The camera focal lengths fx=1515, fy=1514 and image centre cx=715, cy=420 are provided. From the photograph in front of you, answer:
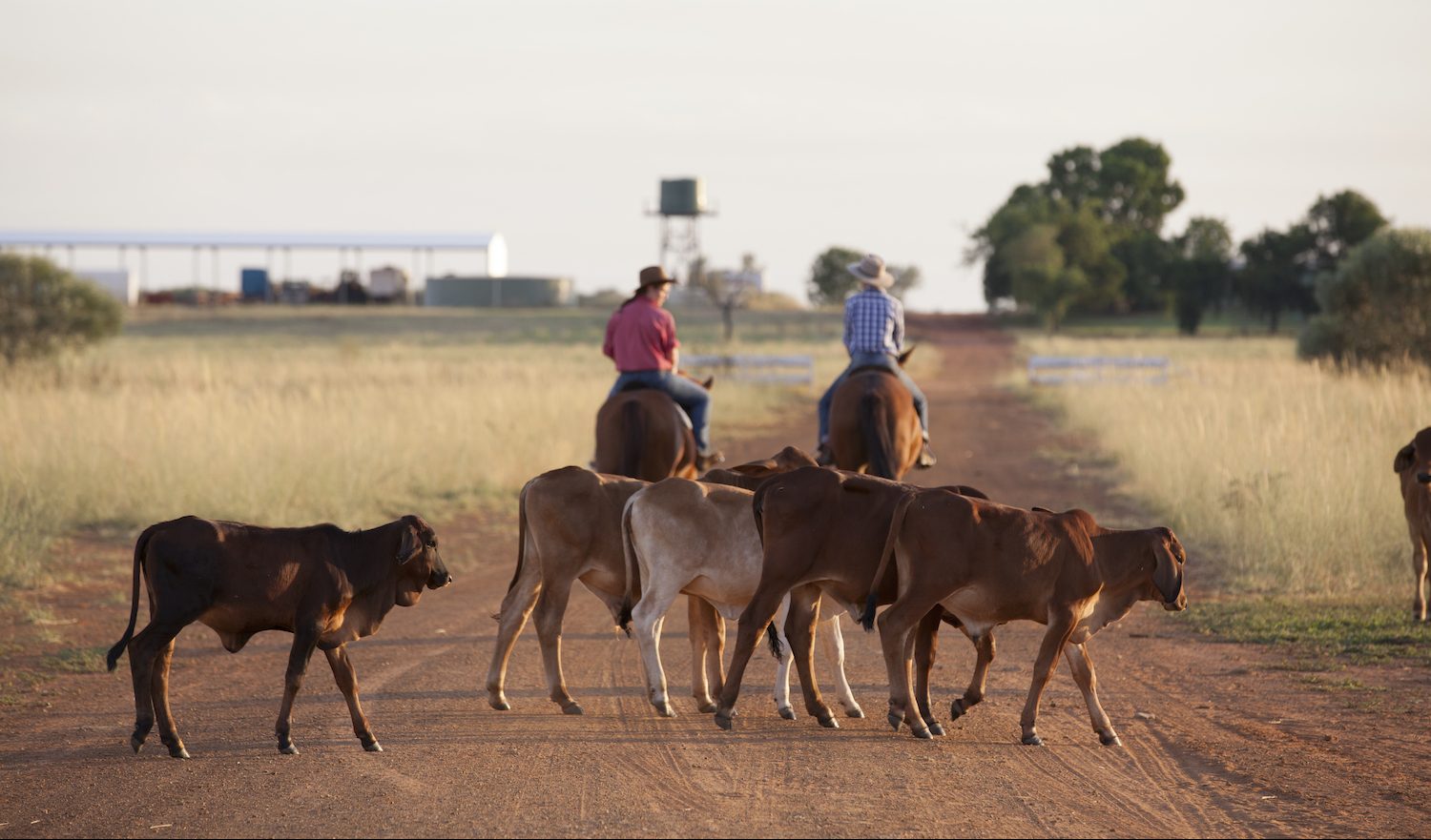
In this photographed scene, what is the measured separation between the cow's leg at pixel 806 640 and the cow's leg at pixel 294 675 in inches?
90.9

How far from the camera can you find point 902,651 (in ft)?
23.8

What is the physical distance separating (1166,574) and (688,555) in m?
2.36

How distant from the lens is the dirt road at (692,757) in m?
5.96

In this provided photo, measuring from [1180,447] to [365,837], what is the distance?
14.5 metres

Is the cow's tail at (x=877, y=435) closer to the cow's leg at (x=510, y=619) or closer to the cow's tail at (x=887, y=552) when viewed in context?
the cow's leg at (x=510, y=619)

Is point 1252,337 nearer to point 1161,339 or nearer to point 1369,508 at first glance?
point 1161,339

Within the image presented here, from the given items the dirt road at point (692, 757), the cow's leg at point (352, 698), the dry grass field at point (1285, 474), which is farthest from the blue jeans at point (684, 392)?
the cow's leg at point (352, 698)

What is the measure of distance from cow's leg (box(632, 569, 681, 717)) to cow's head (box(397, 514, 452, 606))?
101cm

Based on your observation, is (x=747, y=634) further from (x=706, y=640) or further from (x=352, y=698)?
(x=352, y=698)

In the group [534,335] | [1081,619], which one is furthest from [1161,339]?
[1081,619]

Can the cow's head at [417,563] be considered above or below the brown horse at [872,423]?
below

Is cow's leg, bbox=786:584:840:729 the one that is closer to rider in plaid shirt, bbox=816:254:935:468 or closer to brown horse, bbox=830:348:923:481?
brown horse, bbox=830:348:923:481

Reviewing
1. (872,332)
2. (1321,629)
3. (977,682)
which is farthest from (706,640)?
(872,332)

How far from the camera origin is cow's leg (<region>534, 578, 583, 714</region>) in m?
7.93
